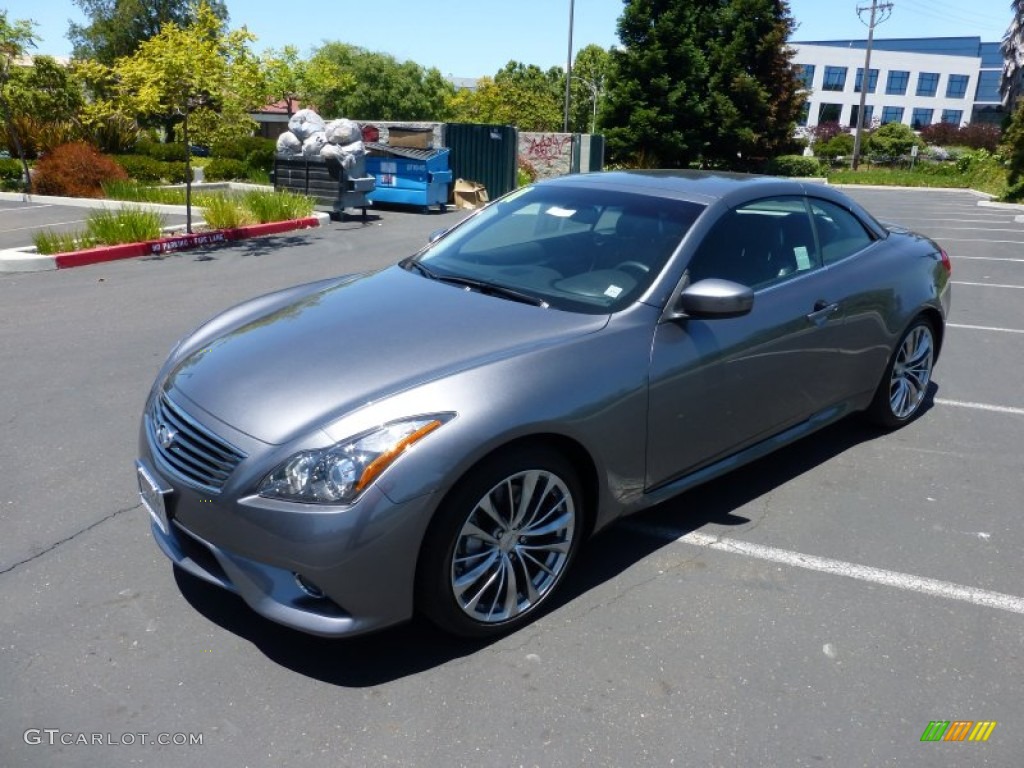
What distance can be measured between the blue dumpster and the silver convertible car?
13.4 metres

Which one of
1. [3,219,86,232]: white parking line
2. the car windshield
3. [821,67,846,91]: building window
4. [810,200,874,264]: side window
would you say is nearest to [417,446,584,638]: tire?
the car windshield

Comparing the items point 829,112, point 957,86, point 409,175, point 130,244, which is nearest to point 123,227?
point 130,244

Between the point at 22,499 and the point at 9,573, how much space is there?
0.73m

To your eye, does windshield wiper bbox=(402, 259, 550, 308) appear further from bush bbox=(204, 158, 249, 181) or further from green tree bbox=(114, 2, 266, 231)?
bush bbox=(204, 158, 249, 181)

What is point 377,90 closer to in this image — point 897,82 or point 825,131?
point 825,131

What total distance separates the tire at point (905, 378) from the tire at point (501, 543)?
8.97ft

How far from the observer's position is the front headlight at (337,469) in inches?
104

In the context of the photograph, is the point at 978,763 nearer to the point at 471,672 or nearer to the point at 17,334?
the point at 471,672

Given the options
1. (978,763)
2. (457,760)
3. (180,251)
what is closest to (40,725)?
(457,760)

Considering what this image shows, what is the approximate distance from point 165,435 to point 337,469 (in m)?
0.81

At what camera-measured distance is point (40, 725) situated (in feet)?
8.55

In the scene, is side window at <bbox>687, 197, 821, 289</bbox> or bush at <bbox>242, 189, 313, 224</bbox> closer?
side window at <bbox>687, 197, 821, 289</bbox>

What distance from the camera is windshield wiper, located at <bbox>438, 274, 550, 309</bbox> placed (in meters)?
3.59

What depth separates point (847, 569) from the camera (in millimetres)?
3680
